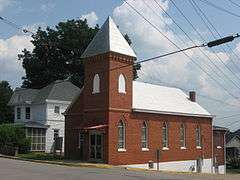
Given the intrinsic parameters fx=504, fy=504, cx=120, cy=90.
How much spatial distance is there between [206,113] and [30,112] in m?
21.8

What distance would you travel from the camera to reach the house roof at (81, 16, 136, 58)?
4351 centimetres

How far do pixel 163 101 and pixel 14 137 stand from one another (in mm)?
15712

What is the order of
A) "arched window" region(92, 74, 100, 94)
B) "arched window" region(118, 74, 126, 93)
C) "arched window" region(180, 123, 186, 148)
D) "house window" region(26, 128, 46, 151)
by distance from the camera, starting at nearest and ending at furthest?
"arched window" region(118, 74, 126, 93) → "arched window" region(92, 74, 100, 94) → "arched window" region(180, 123, 186, 148) → "house window" region(26, 128, 46, 151)

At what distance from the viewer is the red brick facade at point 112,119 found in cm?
4250

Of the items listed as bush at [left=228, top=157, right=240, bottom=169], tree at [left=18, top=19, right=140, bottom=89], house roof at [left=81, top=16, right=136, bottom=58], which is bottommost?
bush at [left=228, top=157, right=240, bottom=169]

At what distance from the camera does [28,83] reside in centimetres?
8425

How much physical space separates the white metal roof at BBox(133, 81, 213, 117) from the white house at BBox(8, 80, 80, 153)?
1364 centimetres

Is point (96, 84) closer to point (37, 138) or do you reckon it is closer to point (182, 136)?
point (182, 136)

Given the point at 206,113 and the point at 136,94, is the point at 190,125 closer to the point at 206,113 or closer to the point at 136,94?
the point at 206,113

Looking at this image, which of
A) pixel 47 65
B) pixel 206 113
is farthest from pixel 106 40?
pixel 47 65

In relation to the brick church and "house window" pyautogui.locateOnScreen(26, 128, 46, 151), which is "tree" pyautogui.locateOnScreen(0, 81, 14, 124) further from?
the brick church

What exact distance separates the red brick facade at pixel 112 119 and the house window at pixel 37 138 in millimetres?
10053

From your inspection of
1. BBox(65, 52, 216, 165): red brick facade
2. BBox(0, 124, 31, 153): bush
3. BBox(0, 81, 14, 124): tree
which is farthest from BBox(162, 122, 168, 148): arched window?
BBox(0, 81, 14, 124): tree

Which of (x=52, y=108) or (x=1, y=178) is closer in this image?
(x=1, y=178)
